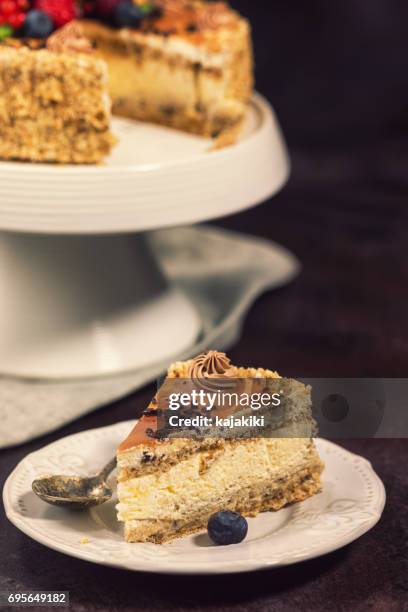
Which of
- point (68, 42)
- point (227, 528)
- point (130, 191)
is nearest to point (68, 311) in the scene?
point (130, 191)

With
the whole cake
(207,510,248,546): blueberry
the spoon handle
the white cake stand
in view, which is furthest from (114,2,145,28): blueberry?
(207,510,248,546): blueberry

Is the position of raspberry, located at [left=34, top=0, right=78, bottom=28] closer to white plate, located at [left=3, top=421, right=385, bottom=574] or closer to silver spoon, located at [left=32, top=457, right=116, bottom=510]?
white plate, located at [left=3, top=421, right=385, bottom=574]

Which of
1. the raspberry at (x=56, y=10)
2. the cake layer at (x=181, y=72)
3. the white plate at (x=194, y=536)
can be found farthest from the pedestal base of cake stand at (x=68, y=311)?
the white plate at (x=194, y=536)

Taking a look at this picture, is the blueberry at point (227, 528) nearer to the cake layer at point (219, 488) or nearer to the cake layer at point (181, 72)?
the cake layer at point (219, 488)

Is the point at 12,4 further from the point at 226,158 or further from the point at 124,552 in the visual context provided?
the point at 124,552

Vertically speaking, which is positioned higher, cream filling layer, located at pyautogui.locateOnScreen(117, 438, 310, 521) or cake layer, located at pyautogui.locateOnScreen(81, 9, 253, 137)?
cake layer, located at pyautogui.locateOnScreen(81, 9, 253, 137)

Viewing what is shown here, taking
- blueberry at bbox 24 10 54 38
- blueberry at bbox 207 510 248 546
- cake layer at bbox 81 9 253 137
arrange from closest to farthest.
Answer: blueberry at bbox 207 510 248 546
blueberry at bbox 24 10 54 38
cake layer at bbox 81 9 253 137

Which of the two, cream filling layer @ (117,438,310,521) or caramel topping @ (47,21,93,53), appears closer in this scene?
cream filling layer @ (117,438,310,521)

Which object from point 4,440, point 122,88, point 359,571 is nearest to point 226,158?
point 122,88
